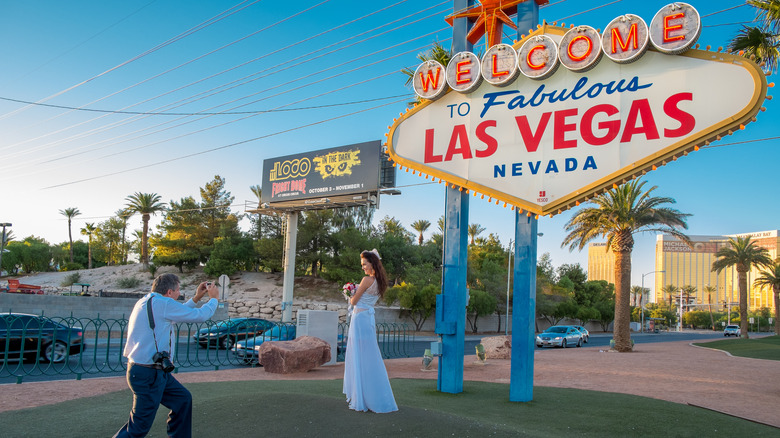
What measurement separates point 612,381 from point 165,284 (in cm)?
1126

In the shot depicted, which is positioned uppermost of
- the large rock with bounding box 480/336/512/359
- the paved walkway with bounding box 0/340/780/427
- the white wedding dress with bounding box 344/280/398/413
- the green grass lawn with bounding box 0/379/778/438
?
the white wedding dress with bounding box 344/280/398/413

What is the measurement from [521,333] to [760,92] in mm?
4612

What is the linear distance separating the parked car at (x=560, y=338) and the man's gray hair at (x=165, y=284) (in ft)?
93.1

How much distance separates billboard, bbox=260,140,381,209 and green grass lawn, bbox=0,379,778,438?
70.3 ft

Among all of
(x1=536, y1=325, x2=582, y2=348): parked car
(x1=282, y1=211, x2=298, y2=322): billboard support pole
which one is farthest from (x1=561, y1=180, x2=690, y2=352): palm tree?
(x1=282, y1=211, x2=298, y2=322): billboard support pole

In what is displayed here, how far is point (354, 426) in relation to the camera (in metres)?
5.55

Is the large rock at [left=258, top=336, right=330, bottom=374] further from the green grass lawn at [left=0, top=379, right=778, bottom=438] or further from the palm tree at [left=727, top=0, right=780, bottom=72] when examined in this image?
the palm tree at [left=727, top=0, right=780, bottom=72]

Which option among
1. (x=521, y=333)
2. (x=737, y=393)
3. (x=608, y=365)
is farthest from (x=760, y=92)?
(x=608, y=365)

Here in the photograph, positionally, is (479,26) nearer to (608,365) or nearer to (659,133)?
(659,133)

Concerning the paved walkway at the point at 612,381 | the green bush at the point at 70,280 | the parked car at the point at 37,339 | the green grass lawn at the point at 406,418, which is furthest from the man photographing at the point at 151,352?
the green bush at the point at 70,280

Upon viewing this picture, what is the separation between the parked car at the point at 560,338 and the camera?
3067cm

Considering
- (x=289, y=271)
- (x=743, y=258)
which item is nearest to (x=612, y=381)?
(x=289, y=271)

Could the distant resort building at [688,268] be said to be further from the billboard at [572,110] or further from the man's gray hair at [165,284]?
the man's gray hair at [165,284]

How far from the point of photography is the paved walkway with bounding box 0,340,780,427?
864cm
